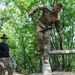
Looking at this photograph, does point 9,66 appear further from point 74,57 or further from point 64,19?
point 74,57

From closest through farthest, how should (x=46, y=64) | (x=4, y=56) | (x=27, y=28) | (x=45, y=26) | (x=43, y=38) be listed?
(x=46, y=64)
(x=4, y=56)
(x=43, y=38)
(x=45, y=26)
(x=27, y=28)

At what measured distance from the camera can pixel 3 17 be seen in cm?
1686

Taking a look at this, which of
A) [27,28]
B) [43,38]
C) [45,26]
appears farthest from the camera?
[27,28]

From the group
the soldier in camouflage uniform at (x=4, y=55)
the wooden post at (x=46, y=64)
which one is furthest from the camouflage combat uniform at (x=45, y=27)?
the soldier in camouflage uniform at (x=4, y=55)

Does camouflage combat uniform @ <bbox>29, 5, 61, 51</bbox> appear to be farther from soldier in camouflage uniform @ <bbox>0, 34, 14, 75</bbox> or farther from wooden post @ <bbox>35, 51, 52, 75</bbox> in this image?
soldier in camouflage uniform @ <bbox>0, 34, 14, 75</bbox>

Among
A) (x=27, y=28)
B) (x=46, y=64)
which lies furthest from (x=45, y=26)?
(x=27, y=28)

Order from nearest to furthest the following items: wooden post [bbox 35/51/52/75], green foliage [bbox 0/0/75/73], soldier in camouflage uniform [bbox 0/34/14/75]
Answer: wooden post [bbox 35/51/52/75] → soldier in camouflage uniform [bbox 0/34/14/75] → green foliage [bbox 0/0/75/73]

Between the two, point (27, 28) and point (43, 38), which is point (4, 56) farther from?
point (27, 28)

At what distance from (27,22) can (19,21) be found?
93 cm

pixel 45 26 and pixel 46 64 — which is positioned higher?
pixel 45 26

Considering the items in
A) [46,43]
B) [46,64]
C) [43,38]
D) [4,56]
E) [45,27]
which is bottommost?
[46,64]

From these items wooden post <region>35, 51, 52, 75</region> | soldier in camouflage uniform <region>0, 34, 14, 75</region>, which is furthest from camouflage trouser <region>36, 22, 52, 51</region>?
soldier in camouflage uniform <region>0, 34, 14, 75</region>

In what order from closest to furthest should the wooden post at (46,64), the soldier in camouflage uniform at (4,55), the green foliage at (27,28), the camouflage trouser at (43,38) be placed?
the wooden post at (46,64) → the soldier in camouflage uniform at (4,55) → the camouflage trouser at (43,38) → the green foliage at (27,28)

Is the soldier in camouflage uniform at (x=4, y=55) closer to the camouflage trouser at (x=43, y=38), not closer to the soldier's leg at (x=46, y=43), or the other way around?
the camouflage trouser at (x=43, y=38)
